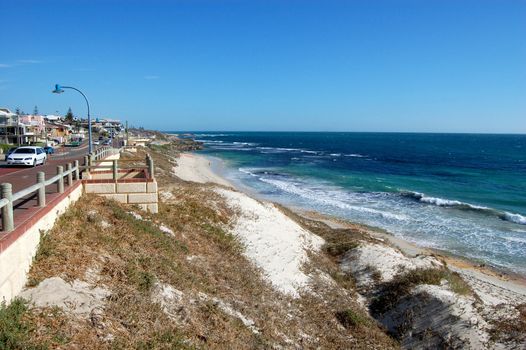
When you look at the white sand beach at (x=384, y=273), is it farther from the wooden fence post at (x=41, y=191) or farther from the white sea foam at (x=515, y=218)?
the white sea foam at (x=515, y=218)

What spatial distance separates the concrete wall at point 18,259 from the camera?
247 inches

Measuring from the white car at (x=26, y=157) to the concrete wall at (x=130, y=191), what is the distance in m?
14.3

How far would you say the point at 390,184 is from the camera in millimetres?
49375

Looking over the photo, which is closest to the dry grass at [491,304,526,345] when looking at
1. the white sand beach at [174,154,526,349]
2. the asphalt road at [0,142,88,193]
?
the white sand beach at [174,154,526,349]

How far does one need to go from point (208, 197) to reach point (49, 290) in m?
12.0

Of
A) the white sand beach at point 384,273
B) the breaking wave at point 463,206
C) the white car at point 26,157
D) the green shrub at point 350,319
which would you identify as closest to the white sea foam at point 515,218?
the breaking wave at point 463,206

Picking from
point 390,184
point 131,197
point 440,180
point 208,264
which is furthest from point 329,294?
point 440,180

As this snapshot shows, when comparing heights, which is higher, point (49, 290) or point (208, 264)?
point (49, 290)

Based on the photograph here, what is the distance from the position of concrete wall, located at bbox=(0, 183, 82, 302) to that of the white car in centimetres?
1883

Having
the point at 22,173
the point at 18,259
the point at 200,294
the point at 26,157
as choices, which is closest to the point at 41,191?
the point at 18,259

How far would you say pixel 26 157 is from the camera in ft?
82.1

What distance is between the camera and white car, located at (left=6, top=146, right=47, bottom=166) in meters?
24.8

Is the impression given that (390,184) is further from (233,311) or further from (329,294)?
(233,311)

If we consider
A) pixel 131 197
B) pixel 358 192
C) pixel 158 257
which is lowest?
pixel 358 192
